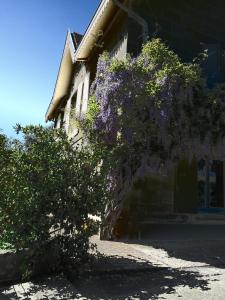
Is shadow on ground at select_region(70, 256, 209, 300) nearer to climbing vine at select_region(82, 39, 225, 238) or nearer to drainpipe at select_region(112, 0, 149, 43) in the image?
climbing vine at select_region(82, 39, 225, 238)

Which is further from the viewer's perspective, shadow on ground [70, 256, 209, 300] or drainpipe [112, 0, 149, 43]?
drainpipe [112, 0, 149, 43]

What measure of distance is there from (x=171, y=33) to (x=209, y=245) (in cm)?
673

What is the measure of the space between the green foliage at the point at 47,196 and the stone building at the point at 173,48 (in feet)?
10.5

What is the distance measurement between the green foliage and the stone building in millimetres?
3197

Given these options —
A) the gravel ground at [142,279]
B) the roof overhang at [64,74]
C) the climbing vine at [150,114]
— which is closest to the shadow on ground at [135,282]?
the gravel ground at [142,279]

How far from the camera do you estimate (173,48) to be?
475 inches

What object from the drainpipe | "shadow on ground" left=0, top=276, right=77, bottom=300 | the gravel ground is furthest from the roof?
"shadow on ground" left=0, top=276, right=77, bottom=300

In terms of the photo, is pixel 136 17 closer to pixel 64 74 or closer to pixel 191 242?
pixel 191 242

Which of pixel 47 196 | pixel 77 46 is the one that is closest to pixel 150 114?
pixel 47 196

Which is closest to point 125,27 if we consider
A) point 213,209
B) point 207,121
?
point 207,121

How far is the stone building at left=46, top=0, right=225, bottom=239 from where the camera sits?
36.5 feet

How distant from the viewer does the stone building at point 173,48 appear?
11.1 m

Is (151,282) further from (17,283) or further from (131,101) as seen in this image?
(131,101)

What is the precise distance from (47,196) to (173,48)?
25.5 feet
